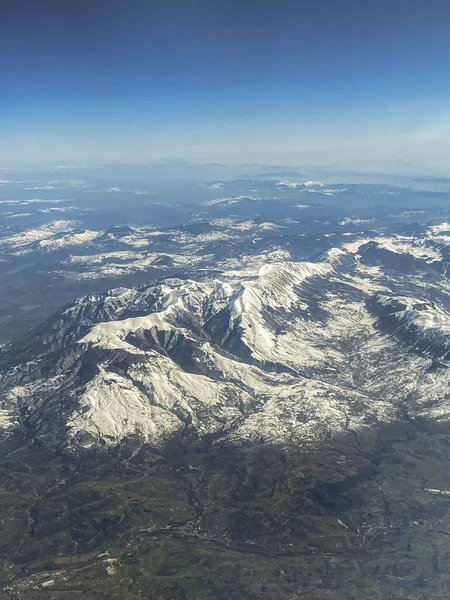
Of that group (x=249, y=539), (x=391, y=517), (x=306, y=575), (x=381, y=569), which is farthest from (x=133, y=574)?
(x=391, y=517)

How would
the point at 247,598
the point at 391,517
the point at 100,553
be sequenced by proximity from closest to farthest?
the point at 247,598
the point at 100,553
the point at 391,517

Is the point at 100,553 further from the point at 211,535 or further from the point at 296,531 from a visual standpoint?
the point at 296,531

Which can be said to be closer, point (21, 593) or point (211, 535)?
point (21, 593)

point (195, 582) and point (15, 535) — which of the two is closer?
point (195, 582)

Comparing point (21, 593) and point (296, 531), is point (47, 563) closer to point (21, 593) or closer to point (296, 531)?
point (21, 593)

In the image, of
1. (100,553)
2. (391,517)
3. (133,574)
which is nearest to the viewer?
(133,574)

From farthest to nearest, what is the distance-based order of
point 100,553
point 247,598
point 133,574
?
point 100,553 < point 133,574 < point 247,598

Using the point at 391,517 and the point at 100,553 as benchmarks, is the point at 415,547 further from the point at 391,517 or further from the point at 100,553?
the point at 100,553

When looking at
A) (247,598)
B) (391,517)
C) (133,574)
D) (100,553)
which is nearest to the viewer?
(247,598)

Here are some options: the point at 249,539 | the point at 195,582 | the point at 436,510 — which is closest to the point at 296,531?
the point at 249,539
